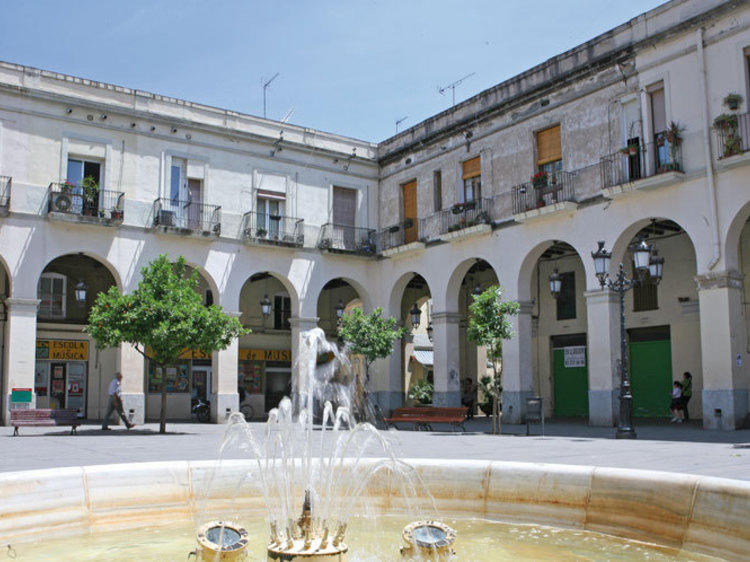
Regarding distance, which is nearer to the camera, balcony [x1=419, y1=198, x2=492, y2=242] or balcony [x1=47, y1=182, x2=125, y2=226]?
balcony [x1=47, y1=182, x2=125, y2=226]

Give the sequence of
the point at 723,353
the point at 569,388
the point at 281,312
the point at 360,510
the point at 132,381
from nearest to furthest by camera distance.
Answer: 1. the point at 360,510
2. the point at 723,353
3. the point at 132,381
4. the point at 569,388
5. the point at 281,312

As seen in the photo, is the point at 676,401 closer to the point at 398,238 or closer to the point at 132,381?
the point at 398,238

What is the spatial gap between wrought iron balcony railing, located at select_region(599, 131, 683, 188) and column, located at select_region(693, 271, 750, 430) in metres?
2.75

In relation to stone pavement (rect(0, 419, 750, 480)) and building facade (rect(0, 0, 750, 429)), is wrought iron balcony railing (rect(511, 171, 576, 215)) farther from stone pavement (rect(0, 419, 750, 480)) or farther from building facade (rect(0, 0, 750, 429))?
stone pavement (rect(0, 419, 750, 480))

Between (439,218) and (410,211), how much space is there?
2.19 m

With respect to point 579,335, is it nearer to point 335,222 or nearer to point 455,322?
point 455,322

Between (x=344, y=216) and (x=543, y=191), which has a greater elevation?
(x=344, y=216)

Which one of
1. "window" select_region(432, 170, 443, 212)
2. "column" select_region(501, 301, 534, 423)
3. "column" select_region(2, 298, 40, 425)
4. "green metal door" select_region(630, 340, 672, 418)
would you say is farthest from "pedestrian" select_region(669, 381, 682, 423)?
"column" select_region(2, 298, 40, 425)

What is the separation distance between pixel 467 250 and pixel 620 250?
5356 millimetres

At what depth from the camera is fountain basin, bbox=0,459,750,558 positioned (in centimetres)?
529

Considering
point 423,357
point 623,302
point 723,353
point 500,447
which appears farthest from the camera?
point 423,357

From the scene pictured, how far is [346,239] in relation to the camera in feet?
87.7

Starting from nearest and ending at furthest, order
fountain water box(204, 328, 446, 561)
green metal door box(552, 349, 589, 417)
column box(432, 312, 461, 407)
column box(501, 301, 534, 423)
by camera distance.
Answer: fountain water box(204, 328, 446, 561)
column box(501, 301, 534, 423)
column box(432, 312, 461, 407)
green metal door box(552, 349, 589, 417)

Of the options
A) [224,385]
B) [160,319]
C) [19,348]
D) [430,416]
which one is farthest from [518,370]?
[19,348]
